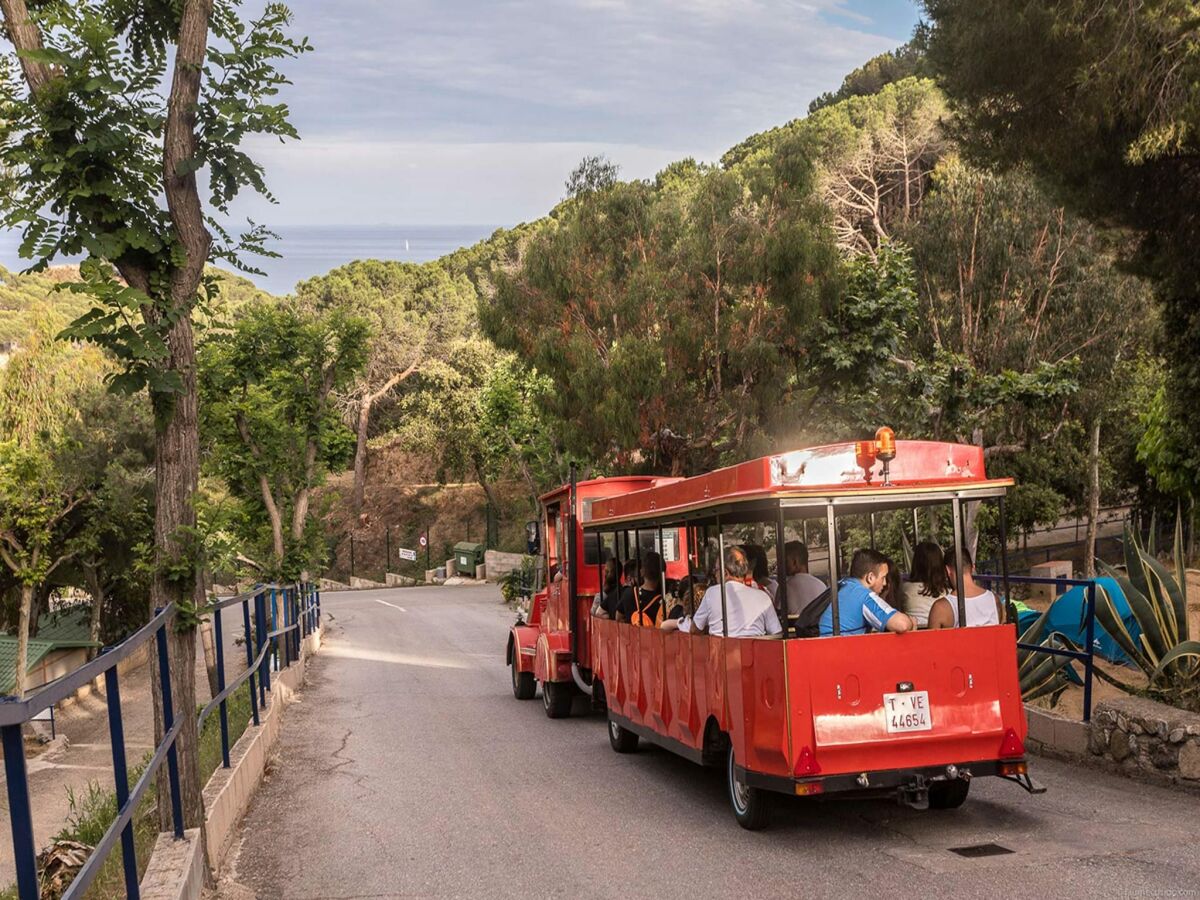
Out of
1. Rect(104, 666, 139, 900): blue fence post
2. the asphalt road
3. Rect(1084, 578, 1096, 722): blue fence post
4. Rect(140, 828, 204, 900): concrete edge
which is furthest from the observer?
Rect(1084, 578, 1096, 722): blue fence post

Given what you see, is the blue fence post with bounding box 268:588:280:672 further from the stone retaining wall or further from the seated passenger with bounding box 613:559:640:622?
the stone retaining wall

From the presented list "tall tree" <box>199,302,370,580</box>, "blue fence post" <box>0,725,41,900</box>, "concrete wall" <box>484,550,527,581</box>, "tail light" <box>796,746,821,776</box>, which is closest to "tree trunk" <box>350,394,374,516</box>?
"concrete wall" <box>484,550,527,581</box>

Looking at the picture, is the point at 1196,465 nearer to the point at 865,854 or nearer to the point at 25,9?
the point at 865,854

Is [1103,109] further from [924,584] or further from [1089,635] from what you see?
[924,584]

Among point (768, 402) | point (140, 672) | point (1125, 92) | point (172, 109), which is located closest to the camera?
point (172, 109)

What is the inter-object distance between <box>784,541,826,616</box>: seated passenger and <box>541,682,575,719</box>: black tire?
5.75 m

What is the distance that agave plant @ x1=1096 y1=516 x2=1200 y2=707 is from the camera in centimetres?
1000

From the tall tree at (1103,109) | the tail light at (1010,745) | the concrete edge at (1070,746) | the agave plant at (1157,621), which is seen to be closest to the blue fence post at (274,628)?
the concrete edge at (1070,746)

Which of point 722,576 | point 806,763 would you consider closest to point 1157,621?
point 722,576

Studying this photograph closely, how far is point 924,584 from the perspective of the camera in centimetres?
866

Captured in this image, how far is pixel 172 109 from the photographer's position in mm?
7672

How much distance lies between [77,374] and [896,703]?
32.7m

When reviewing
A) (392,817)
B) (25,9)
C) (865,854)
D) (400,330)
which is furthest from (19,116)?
(400,330)

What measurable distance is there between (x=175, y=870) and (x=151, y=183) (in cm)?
403
